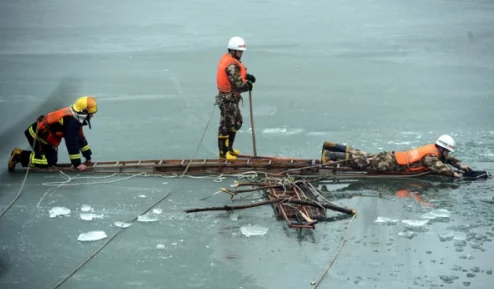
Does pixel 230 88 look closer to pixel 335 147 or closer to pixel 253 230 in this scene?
pixel 335 147

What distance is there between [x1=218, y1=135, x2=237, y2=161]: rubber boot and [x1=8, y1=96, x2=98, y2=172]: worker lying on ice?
1.60 m

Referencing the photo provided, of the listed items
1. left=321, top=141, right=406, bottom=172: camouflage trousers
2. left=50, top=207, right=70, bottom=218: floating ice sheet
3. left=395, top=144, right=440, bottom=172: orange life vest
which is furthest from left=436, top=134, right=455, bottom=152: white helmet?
left=50, top=207, right=70, bottom=218: floating ice sheet

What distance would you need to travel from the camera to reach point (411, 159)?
7980mm

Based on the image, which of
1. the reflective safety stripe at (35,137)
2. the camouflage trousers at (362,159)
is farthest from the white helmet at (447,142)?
the reflective safety stripe at (35,137)

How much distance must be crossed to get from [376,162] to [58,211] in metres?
3.55

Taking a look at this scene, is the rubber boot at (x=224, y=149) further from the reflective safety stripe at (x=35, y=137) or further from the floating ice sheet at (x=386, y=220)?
the floating ice sheet at (x=386, y=220)

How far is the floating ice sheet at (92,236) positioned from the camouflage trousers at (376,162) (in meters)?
3.04

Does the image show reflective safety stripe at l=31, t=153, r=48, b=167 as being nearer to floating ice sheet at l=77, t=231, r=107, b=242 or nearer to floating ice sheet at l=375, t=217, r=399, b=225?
floating ice sheet at l=77, t=231, r=107, b=242

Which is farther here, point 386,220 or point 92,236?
point 386,220

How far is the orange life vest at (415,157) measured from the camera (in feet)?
25.9

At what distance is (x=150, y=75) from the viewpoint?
504 inches

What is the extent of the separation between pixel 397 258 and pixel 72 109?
4.07m

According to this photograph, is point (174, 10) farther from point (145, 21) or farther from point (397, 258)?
point (397, 258)

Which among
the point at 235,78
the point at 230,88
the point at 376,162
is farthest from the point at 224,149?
the point at 376,162
